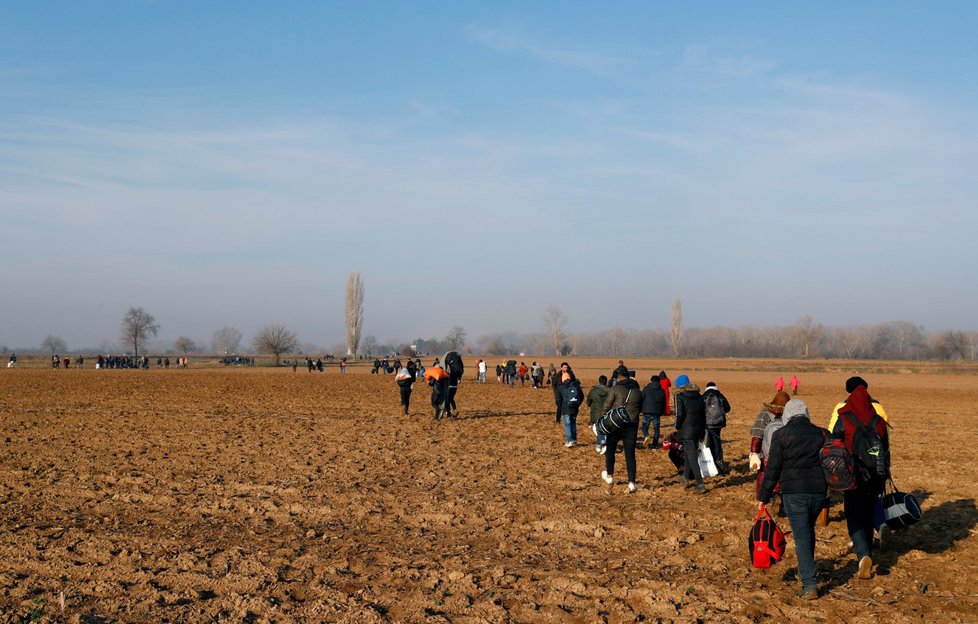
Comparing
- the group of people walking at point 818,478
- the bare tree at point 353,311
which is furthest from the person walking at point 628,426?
the bare tree at point 353,311


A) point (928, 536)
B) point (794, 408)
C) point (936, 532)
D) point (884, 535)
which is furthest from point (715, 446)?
point (884, 535)

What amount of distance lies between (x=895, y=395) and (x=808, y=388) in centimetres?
664

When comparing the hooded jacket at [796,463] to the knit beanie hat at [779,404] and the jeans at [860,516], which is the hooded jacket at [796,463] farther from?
the knit beanie hat at [779,404]

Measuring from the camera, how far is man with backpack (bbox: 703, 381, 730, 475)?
13508 mm

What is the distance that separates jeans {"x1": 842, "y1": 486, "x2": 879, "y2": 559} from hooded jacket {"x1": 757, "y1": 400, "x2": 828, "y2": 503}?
0.74 meters

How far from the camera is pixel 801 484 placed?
739 centimetres

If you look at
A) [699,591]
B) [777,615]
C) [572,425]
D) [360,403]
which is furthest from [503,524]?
[360,403]

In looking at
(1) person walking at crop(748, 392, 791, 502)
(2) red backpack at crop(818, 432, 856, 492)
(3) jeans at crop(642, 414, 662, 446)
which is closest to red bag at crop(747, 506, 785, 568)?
(2) red backpack at crop(818, 432, 856, 492)

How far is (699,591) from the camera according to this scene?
24.3 ft

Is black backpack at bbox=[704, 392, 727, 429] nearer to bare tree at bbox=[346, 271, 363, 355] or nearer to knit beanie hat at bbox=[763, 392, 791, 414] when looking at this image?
knit beanie hat at bbox=[763, 392, 791, 414]

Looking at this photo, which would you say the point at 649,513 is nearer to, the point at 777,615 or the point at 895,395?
the point at 777,615

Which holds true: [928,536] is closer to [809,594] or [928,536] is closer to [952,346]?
[809,594]

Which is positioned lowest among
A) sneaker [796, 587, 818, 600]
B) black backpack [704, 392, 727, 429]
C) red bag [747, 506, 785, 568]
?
sneaker [796, 587, 818, 600]

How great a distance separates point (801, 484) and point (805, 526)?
360 millimetres
